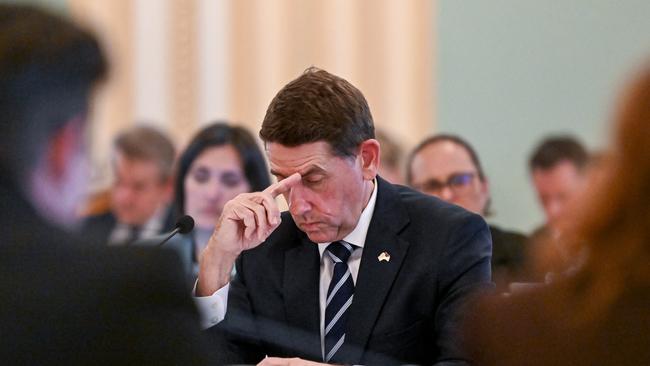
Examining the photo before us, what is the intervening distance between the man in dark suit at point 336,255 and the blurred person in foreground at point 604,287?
1.23m

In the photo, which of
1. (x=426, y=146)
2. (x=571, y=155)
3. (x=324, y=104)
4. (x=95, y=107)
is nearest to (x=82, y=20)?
(x=95, y=107)

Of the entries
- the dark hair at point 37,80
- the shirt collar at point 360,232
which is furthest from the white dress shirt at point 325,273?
the dark hair at point 37,80

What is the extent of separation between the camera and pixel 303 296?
2.91m

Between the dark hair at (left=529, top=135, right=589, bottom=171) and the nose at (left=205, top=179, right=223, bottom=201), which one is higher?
the nose at (left=205, top=179, right=223, bottom=201)

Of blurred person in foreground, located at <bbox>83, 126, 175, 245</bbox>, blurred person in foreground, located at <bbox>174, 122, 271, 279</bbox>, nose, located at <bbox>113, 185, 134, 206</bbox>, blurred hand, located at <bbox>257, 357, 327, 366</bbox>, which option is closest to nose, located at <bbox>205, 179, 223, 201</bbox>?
blurred person in foreground, located at <bbox>174, 122, 271, 279</bbox>

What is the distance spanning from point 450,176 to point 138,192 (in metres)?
1.35

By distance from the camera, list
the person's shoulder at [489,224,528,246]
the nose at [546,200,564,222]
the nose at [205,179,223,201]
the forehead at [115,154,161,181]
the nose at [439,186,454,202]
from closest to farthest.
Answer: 1. the person's shoulder at [489,224,528,246]
2. the nose at [205,179,223,201]
3. the nose at [439,186,454,202]
4. the nose at [546,200,564,222]
5. the forehead at [115,154,161,181]

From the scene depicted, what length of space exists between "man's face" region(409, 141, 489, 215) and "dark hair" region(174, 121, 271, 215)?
628mm

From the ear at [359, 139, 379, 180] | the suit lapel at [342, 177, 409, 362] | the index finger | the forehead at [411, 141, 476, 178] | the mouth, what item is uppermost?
the ear at [359, 139, 379, 180]

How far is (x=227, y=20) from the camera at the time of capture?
5.45m

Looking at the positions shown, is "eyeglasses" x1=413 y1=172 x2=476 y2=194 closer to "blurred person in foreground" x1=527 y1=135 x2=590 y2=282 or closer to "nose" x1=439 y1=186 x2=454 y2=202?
"nose" x1=439 y1=186 x2=454 y2=202

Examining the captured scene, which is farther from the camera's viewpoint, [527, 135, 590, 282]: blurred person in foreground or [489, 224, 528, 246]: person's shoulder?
[527, 135, 590, 282]: blurred person in foreground

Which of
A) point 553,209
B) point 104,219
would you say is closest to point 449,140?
point 553,209

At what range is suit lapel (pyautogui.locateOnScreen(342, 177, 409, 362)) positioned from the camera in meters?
2.82
